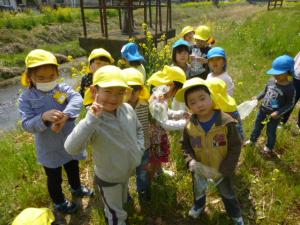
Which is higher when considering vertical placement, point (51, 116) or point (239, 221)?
point (51, 116)

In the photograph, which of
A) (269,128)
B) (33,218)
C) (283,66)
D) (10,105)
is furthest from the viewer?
(10,105)

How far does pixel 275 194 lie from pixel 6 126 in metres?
6.26

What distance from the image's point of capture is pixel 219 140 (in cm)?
231

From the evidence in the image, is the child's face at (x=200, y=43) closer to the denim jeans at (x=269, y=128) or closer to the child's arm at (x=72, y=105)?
the denim jeans at (x=269, y=128)

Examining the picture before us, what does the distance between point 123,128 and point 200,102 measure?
62 cm

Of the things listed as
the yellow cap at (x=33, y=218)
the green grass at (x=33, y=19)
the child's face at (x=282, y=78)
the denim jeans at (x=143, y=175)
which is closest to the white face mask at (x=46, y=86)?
the denim jeans at (x=143, y=175)

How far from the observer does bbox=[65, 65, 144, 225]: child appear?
194cm

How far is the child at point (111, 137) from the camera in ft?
6.35

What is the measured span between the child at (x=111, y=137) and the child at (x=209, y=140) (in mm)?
441

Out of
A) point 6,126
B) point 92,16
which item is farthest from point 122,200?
point 92,16

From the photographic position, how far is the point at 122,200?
245cm

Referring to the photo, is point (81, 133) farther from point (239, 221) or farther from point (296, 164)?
point (296, 164)

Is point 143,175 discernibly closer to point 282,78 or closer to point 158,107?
point 158,107

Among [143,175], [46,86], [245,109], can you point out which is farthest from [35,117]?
[245,109]
